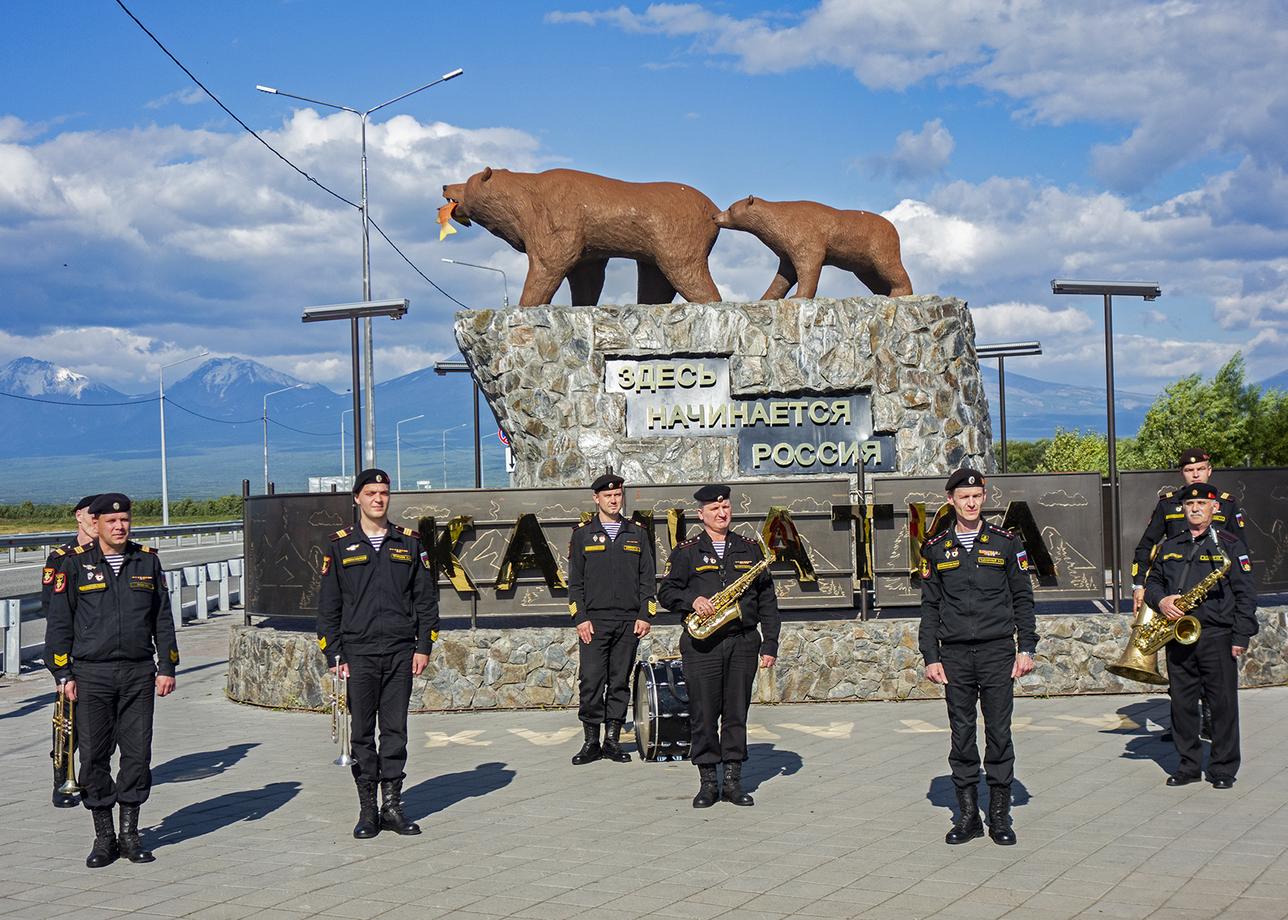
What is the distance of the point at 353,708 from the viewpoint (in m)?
7.68

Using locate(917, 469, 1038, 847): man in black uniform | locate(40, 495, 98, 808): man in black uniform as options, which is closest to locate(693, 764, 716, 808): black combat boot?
locate(917, 469, 1038, 847): man in black uniform

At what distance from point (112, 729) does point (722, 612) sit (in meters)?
3.45

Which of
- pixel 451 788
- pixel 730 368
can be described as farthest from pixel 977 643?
pixel 730 368

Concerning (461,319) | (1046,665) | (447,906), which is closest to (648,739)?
(447,906)

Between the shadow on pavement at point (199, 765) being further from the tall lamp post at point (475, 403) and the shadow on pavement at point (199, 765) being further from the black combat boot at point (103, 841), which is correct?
the tall lamp post at point (475, 403)

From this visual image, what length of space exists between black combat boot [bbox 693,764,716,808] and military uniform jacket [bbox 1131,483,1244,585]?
3.28 metres

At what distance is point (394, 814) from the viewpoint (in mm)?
7602

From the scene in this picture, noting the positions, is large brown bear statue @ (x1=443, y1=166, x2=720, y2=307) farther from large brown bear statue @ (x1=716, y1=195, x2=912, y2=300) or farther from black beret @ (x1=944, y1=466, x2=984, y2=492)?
black beret @ (x1=944, y1=466, x2=984, y2=492)

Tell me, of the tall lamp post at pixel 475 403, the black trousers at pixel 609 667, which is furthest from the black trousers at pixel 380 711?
the tall lamp post at pixel 475 403

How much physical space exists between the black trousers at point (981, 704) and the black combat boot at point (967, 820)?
1.7 inches

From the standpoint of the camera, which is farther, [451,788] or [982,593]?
[451,788]

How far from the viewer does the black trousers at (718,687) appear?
827 cm

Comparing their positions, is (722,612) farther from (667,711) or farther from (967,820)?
(967,820)

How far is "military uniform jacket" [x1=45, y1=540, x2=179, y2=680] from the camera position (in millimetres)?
7215
